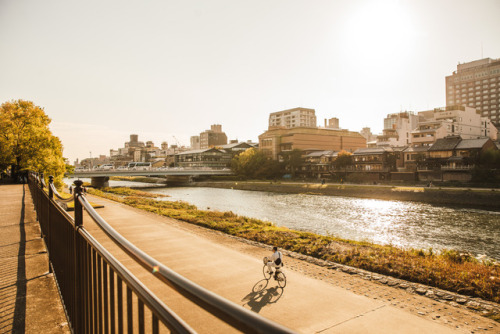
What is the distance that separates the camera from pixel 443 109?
70562 mm

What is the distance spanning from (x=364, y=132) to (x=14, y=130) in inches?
6058

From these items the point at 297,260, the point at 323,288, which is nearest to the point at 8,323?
the point at 323,288

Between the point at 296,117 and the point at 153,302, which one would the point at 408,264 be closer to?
the point at 153,302

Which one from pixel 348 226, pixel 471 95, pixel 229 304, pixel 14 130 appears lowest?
pixel 348 226

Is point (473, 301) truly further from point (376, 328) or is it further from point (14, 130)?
point (14, 130)

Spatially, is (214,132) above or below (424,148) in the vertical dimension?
above

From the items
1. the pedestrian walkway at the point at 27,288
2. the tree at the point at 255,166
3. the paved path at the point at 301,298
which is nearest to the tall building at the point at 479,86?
the tree at the point at 255,166

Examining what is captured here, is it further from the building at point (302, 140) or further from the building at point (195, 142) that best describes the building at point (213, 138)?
the building at point (302, 140)

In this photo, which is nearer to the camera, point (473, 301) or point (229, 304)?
point (229, 304)

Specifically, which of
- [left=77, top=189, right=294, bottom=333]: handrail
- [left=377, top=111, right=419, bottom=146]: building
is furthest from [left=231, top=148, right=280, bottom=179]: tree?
[left=77, top=189, right=294, bottom=333]: handrail

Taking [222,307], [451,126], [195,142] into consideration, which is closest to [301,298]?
[222,307]

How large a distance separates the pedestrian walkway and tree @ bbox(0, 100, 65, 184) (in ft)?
60.9

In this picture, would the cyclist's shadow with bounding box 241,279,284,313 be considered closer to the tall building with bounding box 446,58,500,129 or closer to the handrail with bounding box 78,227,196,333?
the handrail with bounding box 78,227,196,333

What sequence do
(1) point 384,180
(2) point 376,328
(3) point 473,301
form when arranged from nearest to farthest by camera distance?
(2) point 376,328
(3) point 473,301
(1) point 384,180
